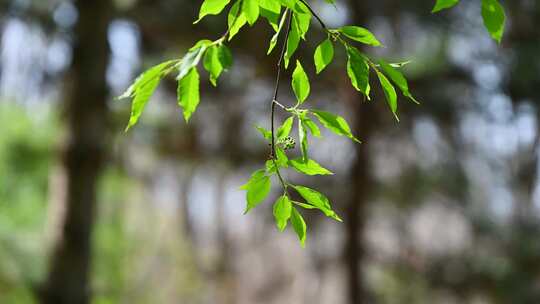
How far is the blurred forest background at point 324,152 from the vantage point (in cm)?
410

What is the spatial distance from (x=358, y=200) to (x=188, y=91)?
556 centimetres

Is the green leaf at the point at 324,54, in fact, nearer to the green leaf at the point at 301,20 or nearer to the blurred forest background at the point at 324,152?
the green leaf at the point at 301,20

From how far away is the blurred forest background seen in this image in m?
4.10

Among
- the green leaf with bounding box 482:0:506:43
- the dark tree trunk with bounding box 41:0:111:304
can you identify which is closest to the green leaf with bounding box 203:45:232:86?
the green leaf with bounding box 482:0:506:43

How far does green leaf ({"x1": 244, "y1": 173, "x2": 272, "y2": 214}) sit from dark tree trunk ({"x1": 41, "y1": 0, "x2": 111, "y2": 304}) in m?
3.02

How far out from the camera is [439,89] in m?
6.58

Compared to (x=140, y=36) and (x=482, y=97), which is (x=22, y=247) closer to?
(x=140, y=36)

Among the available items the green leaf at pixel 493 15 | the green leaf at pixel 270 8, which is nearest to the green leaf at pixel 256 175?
the green leaf at pixel 270 8

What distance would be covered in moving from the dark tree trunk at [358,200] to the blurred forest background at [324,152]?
14 millimetres

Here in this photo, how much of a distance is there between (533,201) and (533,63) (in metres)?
2.17

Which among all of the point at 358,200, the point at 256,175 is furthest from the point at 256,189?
the point at 358,200

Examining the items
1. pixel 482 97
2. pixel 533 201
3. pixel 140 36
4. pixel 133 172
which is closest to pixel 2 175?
pixel 140 36

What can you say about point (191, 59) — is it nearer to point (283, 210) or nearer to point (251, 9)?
point (251, 9)

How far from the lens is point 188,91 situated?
3.16ft
